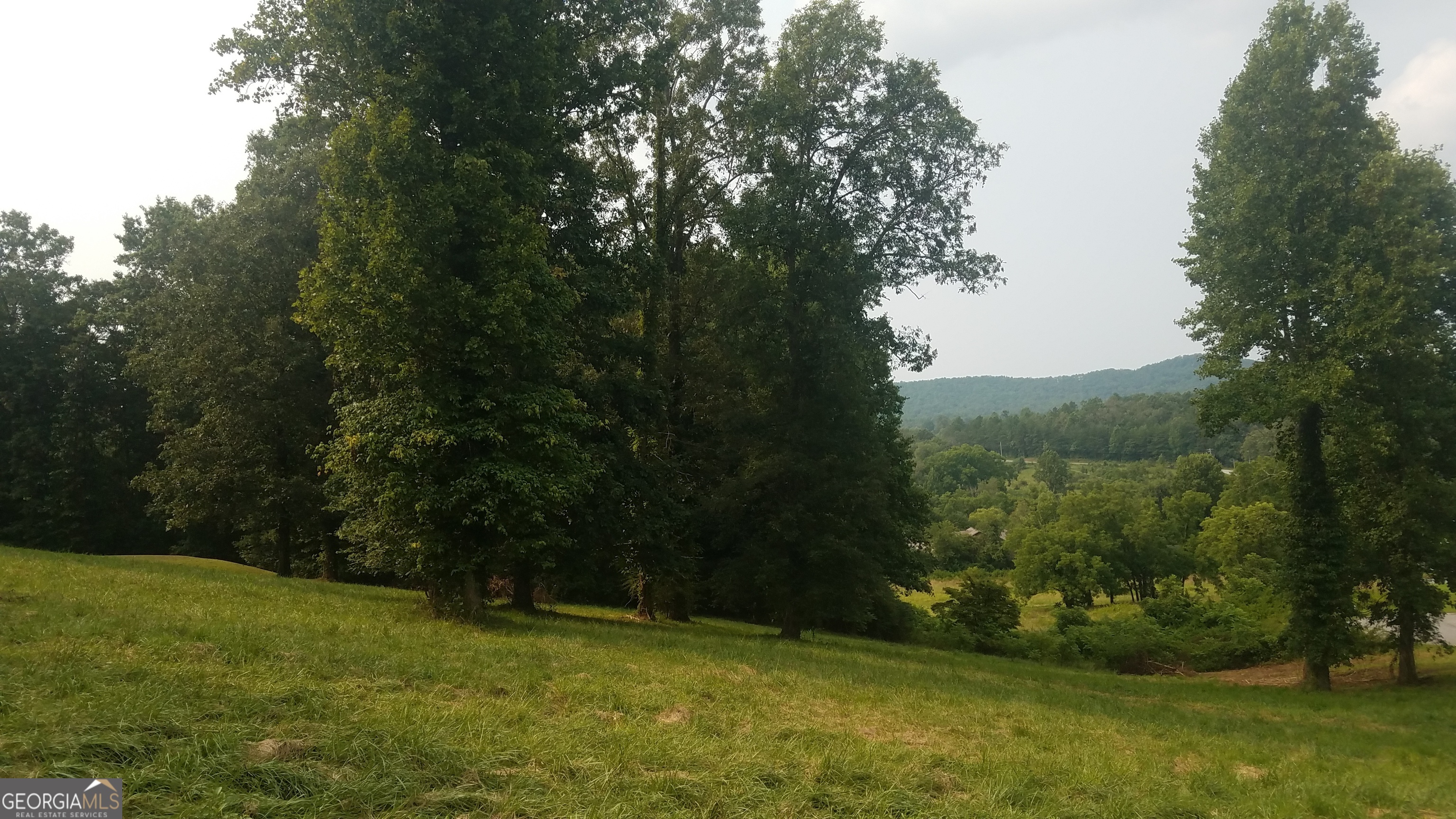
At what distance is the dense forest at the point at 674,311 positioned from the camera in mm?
14641

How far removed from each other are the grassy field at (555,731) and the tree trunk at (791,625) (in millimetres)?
6101

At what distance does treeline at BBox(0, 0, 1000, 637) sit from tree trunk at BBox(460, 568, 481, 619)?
19 centimetres

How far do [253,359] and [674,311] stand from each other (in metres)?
13.4

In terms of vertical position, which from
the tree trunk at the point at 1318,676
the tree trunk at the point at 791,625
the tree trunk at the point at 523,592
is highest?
the tree trunk at the point at 523,592

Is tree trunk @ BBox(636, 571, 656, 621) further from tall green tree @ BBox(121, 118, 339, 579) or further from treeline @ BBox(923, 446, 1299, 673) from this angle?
treeline @ BBox(923, 446, 1299, 673)

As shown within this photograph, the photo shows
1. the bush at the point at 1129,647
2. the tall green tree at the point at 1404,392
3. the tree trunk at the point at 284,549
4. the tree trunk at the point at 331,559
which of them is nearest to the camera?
the tall green tree at the point at 1404,392

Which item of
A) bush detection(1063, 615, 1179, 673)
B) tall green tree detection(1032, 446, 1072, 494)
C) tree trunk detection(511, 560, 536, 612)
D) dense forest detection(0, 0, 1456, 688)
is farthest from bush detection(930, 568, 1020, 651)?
tall green tree detection(1032, 446, 1072, 494)

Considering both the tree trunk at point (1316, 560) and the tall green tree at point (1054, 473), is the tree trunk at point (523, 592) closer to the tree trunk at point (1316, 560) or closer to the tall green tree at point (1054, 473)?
the tree trunk at point (1316, 560)

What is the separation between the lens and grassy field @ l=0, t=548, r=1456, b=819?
5.39 metres

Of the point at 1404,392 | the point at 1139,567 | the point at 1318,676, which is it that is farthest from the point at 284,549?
the point at 1139,567

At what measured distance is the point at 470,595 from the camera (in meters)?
15.3

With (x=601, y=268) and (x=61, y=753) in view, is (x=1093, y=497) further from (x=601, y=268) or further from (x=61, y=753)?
(x=61, y=753)

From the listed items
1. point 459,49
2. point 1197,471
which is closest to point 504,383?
point 459,49

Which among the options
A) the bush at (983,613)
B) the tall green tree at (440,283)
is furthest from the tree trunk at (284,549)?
the bush at (983,613)
